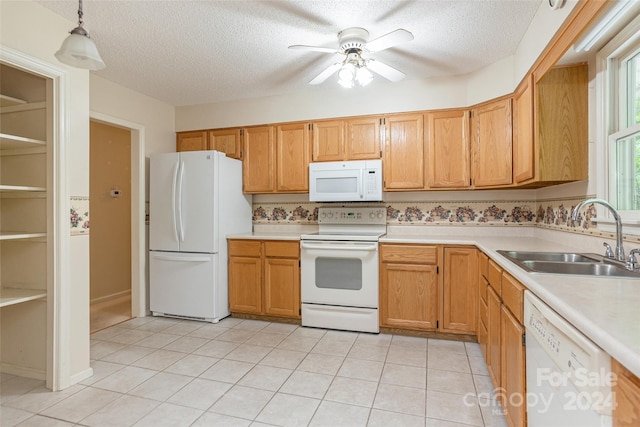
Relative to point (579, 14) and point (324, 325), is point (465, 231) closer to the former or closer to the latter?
point (324, 325)

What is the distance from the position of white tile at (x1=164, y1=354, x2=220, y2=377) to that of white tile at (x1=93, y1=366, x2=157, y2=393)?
14cm

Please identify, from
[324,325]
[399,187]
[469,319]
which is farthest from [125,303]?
[469,319]

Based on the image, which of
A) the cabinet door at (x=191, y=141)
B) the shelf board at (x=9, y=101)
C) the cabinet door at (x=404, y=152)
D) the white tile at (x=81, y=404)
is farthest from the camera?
the cabinet door at (x=191, y=141)

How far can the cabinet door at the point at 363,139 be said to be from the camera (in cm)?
327

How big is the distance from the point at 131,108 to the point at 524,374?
385cm

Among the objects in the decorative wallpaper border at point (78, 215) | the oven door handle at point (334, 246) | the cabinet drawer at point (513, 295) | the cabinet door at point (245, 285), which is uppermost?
the decorative wallpaper border at point (78, 215)

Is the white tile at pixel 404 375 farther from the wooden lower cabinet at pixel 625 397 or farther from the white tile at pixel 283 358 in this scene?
the wooden lower cabinet at pixel 625 397

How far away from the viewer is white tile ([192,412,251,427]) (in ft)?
5.62

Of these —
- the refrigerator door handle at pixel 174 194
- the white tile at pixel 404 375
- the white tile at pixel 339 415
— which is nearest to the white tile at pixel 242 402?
the white tile at pixel 339 415

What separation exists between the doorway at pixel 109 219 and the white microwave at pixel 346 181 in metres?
2.57

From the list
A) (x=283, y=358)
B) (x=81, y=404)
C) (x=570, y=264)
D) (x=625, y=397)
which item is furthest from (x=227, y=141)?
(x=625, y=397)

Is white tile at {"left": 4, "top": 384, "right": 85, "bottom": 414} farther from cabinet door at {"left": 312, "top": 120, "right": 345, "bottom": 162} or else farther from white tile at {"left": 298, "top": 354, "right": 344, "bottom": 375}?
cabinet door at {"left": 312, "top": 120, "right": 345, "bottom": 162}

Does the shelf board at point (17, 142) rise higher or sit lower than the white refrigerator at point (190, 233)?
higher

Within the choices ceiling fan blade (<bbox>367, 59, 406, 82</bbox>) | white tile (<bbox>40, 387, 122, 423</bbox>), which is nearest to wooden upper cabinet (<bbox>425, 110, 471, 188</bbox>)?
ceiling fan blade (<bbox>367, 59, 406, 82</bbox>)
